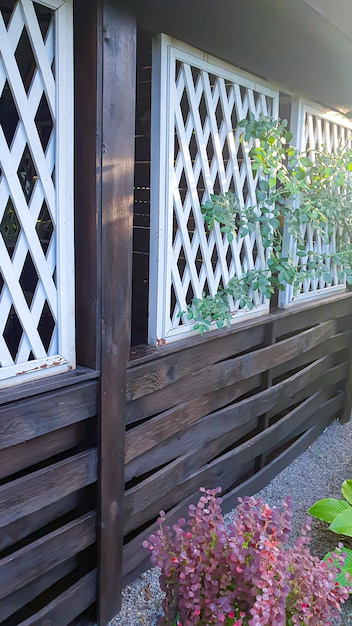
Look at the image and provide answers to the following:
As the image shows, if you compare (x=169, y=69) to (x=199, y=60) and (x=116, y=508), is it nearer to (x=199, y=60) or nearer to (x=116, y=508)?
(x=199, y=60)

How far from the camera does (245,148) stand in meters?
2.23

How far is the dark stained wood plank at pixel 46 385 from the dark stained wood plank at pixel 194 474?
56cm

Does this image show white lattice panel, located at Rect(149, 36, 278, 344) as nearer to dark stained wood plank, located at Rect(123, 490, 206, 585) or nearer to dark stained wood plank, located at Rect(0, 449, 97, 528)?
dark stained wood plank, located at Rect(0, 449, 97, 528)

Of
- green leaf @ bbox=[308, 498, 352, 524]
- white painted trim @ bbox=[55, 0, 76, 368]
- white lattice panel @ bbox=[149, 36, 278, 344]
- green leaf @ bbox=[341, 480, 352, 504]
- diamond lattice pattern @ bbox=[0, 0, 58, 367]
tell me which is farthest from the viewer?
green leaf @ bbox=[341, 480, 352, 504]

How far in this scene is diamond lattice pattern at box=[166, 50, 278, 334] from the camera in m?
1.86

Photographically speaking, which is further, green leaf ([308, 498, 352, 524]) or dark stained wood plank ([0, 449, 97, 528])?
green leaf ([308, 498, 352, 524])

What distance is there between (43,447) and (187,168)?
1146 mm

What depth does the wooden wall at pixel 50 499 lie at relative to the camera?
1.40 meters

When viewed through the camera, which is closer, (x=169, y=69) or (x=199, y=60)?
(x=169, y=69)

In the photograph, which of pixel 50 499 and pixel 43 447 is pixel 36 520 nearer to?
pixel 50 499

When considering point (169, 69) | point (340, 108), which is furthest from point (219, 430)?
point (340, 108)

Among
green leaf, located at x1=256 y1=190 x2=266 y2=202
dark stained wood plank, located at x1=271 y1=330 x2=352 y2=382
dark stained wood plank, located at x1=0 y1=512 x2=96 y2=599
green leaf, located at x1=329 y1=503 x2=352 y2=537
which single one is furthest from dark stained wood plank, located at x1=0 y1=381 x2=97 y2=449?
dark stained wood plank, located at x1=271 y1=330 x2=352 y2=382

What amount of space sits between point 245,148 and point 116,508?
162 centimetres

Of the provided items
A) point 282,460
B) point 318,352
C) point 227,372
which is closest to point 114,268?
point 227,372
